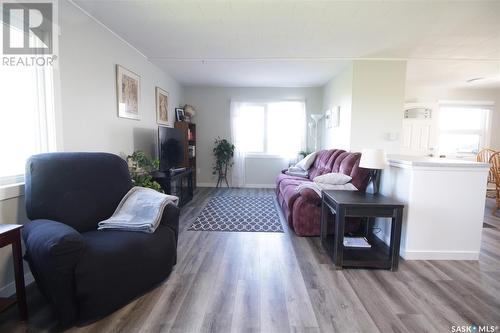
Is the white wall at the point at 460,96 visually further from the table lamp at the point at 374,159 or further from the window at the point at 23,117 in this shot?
the window at the point at 23,117

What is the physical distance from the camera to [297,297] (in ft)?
5.32

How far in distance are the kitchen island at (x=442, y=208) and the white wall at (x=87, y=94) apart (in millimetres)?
3096

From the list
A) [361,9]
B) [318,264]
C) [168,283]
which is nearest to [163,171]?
[168,283]

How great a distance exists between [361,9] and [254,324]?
107 inches

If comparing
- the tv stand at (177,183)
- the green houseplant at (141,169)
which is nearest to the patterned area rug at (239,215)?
the tv stand at (177,183)

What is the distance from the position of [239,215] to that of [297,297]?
1835 mm

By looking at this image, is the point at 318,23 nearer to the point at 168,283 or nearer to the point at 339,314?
the point at 339,314

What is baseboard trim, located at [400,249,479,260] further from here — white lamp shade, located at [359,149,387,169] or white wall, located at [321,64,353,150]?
white wall, located at [321,64,353,150]

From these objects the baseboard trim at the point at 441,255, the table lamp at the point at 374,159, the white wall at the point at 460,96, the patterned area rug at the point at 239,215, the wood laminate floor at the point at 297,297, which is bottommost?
the wood laminate floor at the point at 297,297

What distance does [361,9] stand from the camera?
2.13 metres

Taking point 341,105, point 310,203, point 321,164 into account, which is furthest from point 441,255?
point 341,105

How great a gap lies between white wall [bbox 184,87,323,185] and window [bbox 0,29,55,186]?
11.6 feet

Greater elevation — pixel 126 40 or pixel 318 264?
pixel 126 40

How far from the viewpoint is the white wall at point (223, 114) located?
5.21 m
